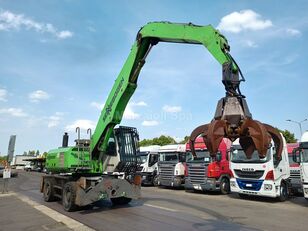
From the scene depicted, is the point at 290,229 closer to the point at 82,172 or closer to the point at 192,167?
the point at 82,172

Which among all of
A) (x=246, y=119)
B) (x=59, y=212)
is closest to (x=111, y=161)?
(x=59, y=212)

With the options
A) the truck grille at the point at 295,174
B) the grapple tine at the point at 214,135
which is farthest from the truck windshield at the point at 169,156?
the grapple tine at the point at 214,135

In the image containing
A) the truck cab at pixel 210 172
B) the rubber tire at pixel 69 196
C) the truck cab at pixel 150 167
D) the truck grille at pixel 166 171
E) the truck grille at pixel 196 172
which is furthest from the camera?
the truck cab at pixel 150 167

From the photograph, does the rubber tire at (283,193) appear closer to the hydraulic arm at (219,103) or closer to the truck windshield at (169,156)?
the hydraulic arm at (219,103)

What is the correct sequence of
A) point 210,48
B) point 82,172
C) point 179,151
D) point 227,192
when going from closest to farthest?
point 210,48 → point 82,172 → point 227,192 → point 179,151

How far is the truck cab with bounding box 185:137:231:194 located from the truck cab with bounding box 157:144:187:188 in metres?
1.22

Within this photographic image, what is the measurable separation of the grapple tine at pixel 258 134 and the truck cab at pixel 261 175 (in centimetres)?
1003

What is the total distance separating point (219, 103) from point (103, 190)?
776 cm

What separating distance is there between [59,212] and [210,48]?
8.53 metres

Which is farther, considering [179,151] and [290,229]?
[179,151]

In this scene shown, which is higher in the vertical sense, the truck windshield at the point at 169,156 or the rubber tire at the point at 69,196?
the truck windshield at the point at 169,156

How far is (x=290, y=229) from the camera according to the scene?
9391 millimetres

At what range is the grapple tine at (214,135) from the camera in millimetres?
5621

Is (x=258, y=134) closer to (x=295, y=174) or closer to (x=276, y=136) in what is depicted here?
(x=276, y=136)
